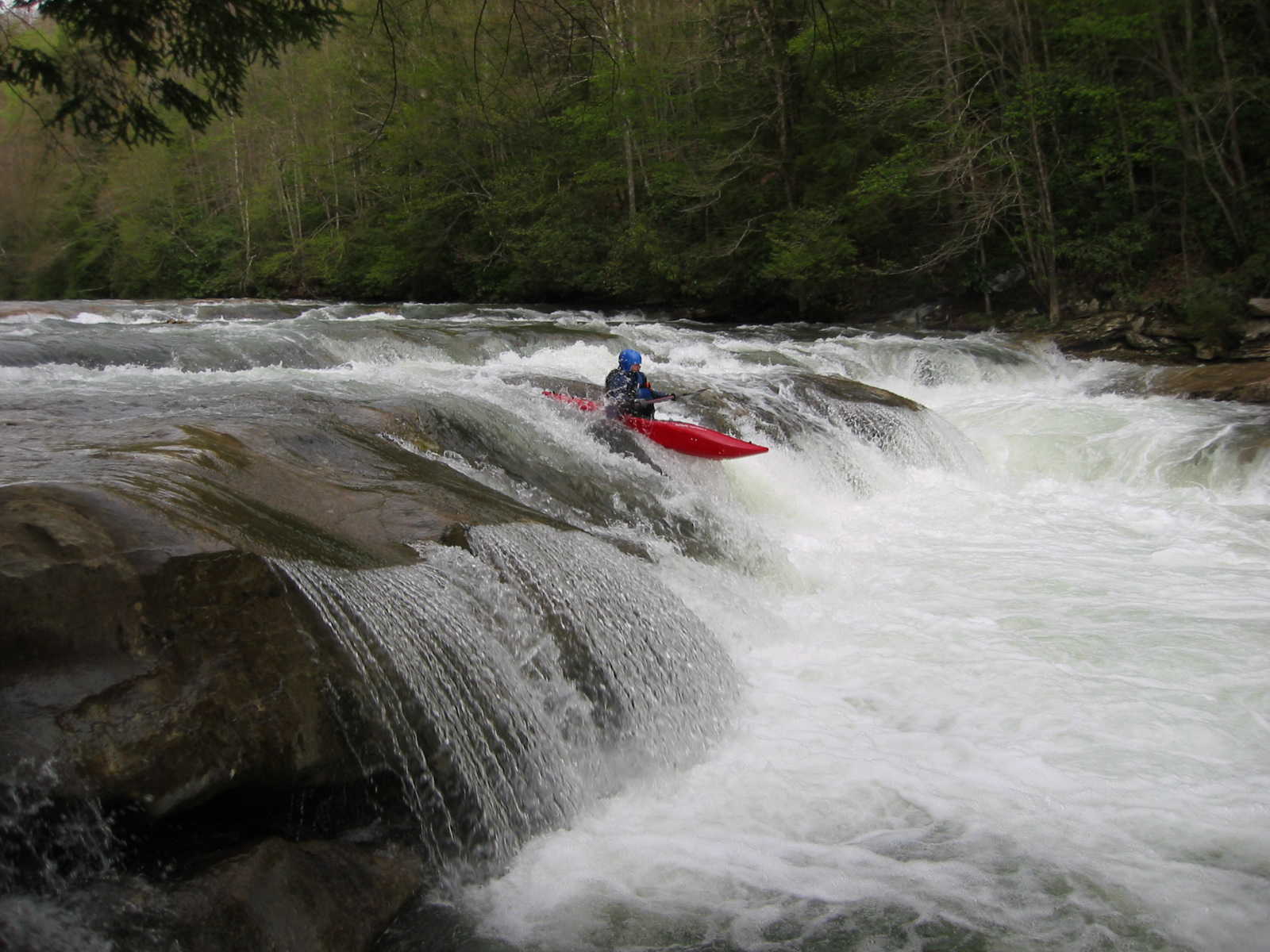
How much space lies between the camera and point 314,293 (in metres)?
27.8

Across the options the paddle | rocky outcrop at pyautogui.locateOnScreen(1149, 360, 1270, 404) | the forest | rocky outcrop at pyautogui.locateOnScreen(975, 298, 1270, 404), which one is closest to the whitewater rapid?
the paddle

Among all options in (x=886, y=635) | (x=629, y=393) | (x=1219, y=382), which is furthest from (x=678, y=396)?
(x=1219, y=382)

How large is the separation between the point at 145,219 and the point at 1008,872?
3388 centimetres

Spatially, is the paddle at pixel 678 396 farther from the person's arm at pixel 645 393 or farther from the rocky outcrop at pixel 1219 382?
the rocky outcrop at pixel 1219 382

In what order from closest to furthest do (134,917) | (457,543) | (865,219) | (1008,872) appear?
(134,917) → (1008,872) → (457,543) → (865,219)

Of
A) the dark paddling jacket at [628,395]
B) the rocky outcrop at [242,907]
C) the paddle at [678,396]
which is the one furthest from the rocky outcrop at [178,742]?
the paddle at [678,396]

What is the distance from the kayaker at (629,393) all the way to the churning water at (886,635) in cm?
43

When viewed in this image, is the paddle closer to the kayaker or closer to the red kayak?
the kayaker

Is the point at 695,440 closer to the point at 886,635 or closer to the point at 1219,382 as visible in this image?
the point at 886,635

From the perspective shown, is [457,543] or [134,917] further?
[457,543]

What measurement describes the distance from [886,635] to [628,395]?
119 inches

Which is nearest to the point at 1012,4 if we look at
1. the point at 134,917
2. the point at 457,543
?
the point at 457,543

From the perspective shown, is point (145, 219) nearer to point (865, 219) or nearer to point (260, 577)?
point (865, 219)

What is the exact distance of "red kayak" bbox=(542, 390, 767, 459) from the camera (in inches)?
273
